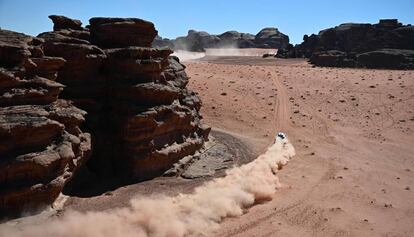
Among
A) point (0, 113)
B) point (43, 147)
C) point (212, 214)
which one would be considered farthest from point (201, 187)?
point (0, 113)

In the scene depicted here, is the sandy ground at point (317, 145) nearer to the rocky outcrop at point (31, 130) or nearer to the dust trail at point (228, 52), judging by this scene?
the rocky outcrop at point (31, 130)

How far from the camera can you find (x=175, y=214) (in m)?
13.0

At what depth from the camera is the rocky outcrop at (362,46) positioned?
4778 cm

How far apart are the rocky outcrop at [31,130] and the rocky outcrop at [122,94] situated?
1.69 m

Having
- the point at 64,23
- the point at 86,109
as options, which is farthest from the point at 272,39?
the point at 86,109

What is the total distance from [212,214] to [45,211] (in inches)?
194

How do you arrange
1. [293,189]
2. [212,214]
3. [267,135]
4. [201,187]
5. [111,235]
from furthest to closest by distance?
[267,135], [293,189], [201,187], [212,214], [111,235]

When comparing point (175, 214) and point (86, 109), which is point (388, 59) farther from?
point (175, 214)

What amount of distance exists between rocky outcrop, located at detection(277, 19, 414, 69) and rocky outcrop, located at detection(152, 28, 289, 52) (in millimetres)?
27137

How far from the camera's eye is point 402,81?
35.7 m

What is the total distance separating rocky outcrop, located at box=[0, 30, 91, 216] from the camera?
11461 mm

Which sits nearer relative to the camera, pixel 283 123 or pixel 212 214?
pixel 212 214

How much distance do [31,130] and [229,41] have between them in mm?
91759

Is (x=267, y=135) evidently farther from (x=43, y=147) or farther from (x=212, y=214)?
(x=43, y=147)
